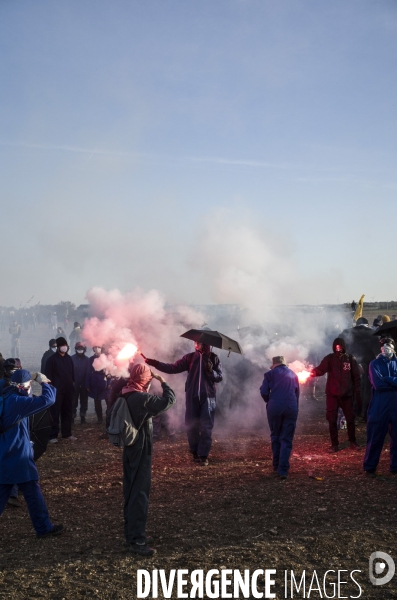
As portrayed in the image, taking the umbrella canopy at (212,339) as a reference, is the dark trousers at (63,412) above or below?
below

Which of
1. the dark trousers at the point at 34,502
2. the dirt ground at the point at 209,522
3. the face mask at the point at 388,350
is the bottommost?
the dirt ground at the point at 209,522

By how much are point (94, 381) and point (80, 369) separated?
57cm

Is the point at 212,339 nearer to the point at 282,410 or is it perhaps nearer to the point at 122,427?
the point at 282,410

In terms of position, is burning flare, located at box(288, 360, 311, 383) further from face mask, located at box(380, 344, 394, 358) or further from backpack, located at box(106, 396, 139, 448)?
backpack, located at box(106, 396, 139, 448)

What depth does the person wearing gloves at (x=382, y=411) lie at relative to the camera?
8.02 m

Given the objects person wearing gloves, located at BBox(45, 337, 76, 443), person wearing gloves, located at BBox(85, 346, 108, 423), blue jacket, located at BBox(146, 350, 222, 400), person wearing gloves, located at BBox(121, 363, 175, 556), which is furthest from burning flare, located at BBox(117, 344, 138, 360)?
person wearing gloves, located at BBox(85, 346, 108, 423)

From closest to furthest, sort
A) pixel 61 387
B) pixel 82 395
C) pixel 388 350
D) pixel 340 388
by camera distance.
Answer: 1. pixel 388 350
2. pixel 340 388
3. pixel 61 387
4. pixel 82 395

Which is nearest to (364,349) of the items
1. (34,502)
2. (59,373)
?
(59,373)

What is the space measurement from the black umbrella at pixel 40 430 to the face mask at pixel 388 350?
5087mm

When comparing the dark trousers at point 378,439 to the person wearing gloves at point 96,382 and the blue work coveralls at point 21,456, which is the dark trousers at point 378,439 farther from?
the person wearing gloves at point 96,382

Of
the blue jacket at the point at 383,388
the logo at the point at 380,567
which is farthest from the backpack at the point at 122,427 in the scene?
the blue jacket at the point at 383,388

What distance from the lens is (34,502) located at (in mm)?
5848

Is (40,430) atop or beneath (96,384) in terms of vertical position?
beneath

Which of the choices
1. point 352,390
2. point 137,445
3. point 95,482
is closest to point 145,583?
point 137,445
